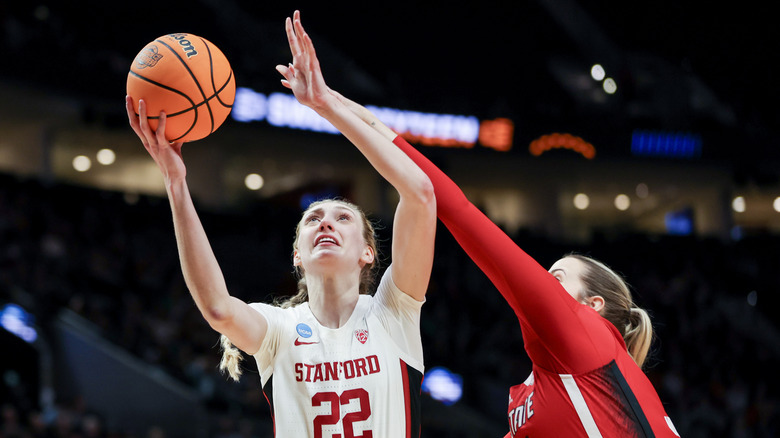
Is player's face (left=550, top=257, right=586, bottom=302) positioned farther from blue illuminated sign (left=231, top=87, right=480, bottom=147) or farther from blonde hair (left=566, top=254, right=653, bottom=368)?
blue illuminated sign (left=231, top=87, right=480, bottom=147)

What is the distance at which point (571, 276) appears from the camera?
10.1 feet

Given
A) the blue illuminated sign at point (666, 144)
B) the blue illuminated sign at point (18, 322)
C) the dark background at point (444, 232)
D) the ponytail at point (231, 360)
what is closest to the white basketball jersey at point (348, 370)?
the ponytail at point (231, 360)

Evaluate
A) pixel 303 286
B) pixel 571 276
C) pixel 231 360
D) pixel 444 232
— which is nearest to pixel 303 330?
pixel 231 360

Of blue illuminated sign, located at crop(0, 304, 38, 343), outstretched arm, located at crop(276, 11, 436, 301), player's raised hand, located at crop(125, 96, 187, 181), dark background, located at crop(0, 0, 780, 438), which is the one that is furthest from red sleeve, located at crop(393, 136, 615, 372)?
blue illuminated sign, located at crop(0, 304, 38, 343)

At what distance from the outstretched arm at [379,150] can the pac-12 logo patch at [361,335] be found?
0.34m

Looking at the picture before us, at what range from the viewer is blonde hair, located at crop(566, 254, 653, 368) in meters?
3.10

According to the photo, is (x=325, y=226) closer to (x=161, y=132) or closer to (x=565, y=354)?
(x=161, y=132)

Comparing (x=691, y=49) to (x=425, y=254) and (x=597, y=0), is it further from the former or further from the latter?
(x=425, y=254)

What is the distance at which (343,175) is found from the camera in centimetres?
2061

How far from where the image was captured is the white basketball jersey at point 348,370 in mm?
2672

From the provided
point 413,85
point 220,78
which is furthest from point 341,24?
point 220,78

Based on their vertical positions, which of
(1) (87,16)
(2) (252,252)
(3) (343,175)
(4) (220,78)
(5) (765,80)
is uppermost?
(1) (87,16)

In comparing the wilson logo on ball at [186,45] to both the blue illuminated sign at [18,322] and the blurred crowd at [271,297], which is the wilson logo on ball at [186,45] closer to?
the blurred crowd at [271,297]

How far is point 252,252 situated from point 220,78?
1294cm
